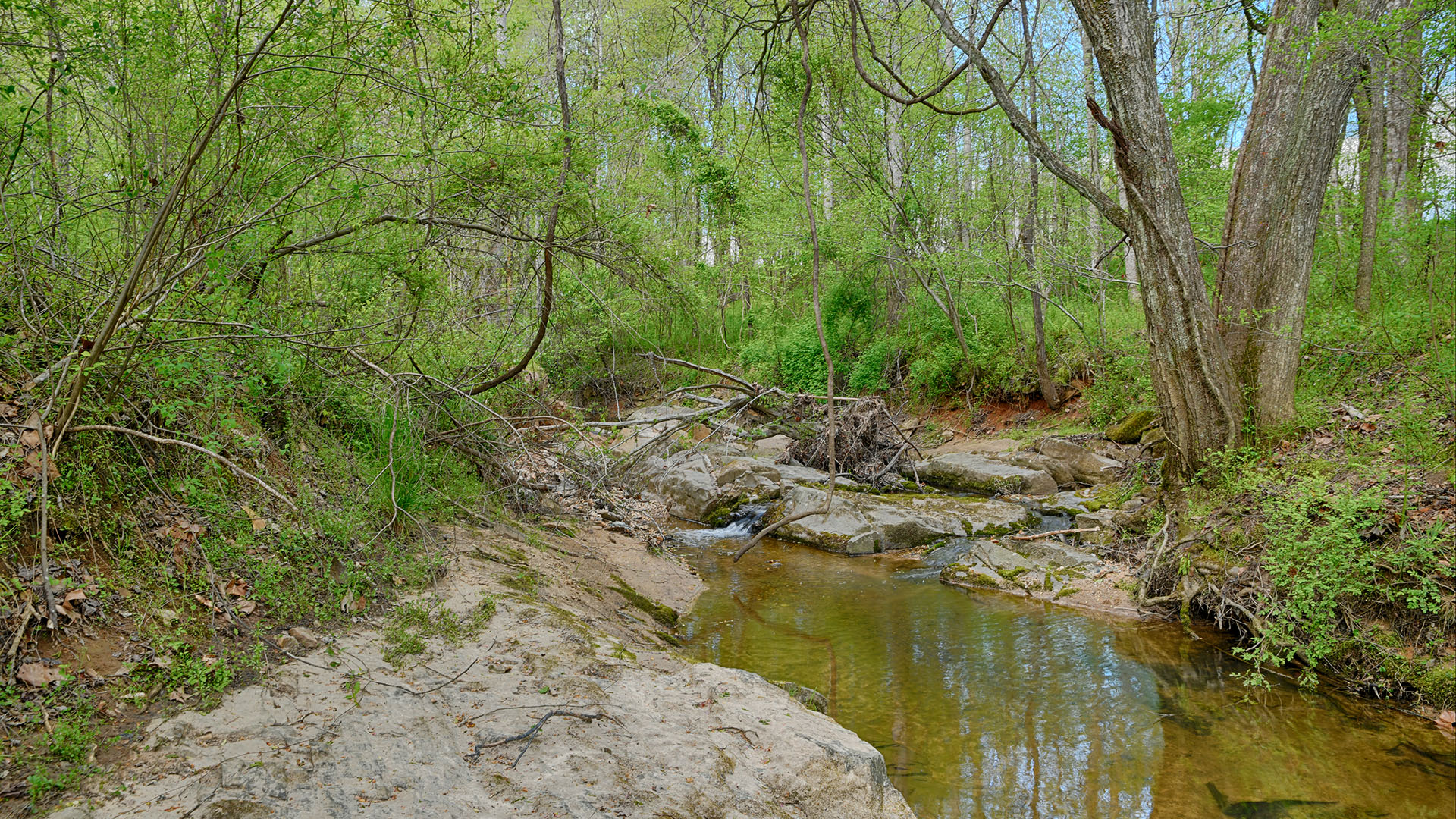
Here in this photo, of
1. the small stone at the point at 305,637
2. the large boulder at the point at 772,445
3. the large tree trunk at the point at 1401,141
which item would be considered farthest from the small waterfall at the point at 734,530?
the large tree trunk at the point at 1401,141

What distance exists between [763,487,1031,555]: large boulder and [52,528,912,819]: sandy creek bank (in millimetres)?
4971

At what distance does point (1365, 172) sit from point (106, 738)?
11.4m

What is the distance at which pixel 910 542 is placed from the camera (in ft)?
29.7

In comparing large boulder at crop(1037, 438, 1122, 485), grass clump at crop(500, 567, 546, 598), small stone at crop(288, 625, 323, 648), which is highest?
small stone at crop(288, 625, 323, 648)

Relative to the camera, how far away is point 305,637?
3.65 metres

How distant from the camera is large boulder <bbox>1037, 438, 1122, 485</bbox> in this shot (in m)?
11.1

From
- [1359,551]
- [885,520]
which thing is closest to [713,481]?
[885,520]

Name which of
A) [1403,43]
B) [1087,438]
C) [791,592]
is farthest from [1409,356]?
[1087,438]

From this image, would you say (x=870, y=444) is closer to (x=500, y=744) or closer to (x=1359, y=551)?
(x=1359, y=551)

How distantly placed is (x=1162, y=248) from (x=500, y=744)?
5704 mm

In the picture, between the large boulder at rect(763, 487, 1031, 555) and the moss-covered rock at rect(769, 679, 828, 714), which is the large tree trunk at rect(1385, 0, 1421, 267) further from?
the moss-covered rock at rect(769, 679, 828, 714)

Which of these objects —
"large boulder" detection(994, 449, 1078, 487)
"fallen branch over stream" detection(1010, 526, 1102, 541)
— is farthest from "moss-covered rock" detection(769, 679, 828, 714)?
"large boulder" detection(994, 449, 1078, 487)

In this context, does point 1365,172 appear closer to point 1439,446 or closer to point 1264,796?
point 1439,446

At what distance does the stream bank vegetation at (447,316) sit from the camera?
130 inches
